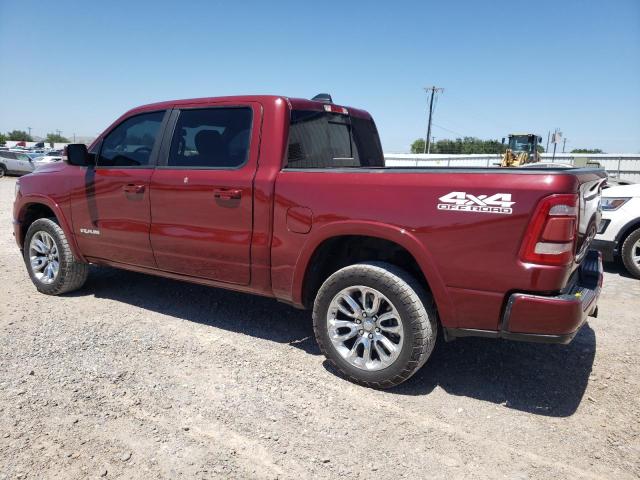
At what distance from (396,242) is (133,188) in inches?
95.8

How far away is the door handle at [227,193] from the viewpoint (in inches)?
140

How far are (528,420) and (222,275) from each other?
2.35 m

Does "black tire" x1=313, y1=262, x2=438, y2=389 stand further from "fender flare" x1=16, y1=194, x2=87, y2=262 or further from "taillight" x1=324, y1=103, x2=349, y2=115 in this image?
"fender flare" x1=16, y1=194, x2=87, y2=262

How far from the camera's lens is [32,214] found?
5.34 m

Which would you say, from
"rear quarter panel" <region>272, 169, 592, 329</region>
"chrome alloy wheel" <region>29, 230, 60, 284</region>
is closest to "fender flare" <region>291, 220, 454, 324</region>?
"rear quarter panel" <region>272, 169, 592, 329</region>

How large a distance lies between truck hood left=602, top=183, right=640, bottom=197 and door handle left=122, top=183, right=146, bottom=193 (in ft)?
19.5

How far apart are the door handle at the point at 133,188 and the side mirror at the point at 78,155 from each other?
2.08 ft

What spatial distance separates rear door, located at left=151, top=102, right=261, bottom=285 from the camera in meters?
3.61

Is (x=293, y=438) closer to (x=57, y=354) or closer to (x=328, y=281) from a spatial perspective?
(x=328, y=281)

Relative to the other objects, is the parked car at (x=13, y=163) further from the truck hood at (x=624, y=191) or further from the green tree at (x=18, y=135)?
the green tree at (x=18, y=135)

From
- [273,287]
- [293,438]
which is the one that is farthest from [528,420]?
[273,287]

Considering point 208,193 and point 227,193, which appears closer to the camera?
point 227,193

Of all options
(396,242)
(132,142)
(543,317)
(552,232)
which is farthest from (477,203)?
(132,142)

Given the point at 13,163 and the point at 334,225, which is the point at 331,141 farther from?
the point at 13,163
